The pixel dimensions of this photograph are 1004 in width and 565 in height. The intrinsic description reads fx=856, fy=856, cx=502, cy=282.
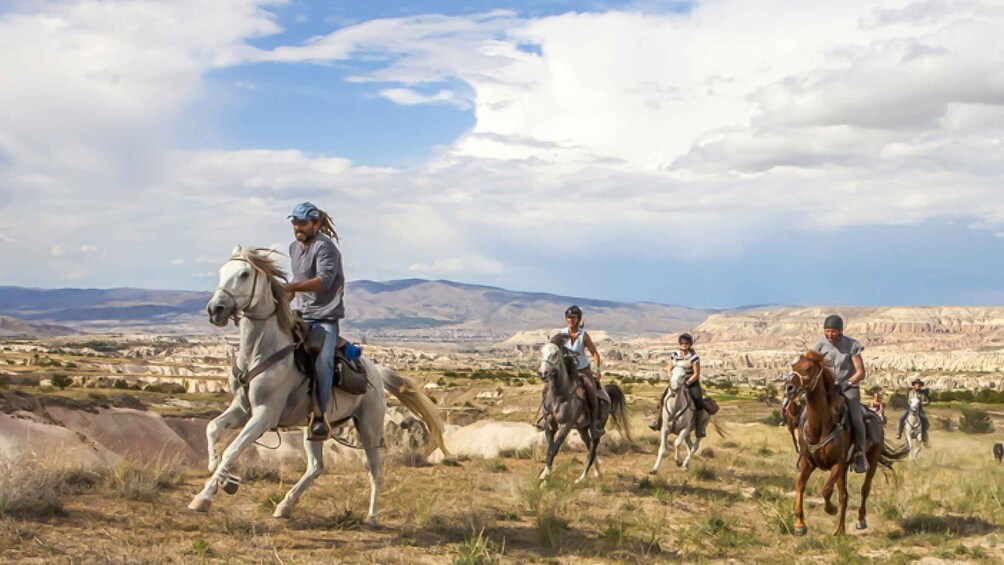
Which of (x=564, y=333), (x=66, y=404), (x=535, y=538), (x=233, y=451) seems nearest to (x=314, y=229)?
(x=233, y=451)

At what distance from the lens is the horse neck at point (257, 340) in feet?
29.4

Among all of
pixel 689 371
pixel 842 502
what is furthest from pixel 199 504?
pixel 689 371

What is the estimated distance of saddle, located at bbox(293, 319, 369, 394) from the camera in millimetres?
9539

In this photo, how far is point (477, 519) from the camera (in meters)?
10.9

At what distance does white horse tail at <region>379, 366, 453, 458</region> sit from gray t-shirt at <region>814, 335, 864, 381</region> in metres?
5.48

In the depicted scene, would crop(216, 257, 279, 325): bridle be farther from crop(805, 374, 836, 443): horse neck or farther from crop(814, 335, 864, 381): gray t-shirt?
crop(814, 335, 864, 381): gray t-shirt

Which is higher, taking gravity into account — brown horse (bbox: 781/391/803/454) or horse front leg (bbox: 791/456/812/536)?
brown horse (bbox: 781/391/803/454)

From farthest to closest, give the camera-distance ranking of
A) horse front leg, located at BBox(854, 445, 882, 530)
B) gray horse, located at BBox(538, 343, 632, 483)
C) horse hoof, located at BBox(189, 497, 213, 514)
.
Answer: gray horse, located at BBox(538, 343, 632, 483)
horse front leg, located at BBox(854, 445, 882, 530)
horse hoof, located at BBox(189, 497, 213, 514)

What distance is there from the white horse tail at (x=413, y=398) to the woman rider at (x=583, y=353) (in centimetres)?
310

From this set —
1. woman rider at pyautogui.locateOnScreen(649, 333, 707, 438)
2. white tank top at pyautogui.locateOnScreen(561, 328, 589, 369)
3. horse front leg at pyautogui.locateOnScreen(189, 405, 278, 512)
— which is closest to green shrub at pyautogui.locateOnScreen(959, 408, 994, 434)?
woman rider at pyautogui.locateOnScreen(649, 333, 707, 438)

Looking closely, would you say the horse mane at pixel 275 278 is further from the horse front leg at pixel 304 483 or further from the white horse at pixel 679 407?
the white horse at pixel 679 407

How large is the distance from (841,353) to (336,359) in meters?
6.90

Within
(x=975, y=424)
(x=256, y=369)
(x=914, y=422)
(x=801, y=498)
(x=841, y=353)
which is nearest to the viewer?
(x=256, y=369)

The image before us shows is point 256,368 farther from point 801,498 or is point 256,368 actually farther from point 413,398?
point 801,498
